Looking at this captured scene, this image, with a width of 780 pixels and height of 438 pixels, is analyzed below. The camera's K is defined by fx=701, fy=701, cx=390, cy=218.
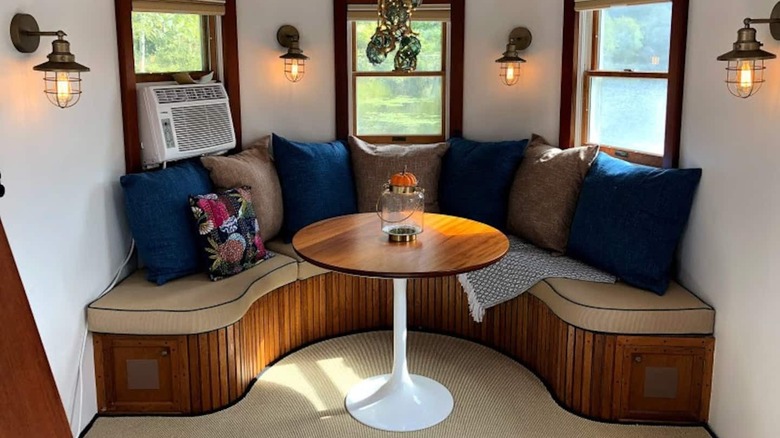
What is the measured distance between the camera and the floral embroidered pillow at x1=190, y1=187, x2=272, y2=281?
10.2ft

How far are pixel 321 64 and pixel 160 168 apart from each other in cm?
116

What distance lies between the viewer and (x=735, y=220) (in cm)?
265

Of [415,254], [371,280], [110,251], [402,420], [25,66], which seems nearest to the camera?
[25,66]

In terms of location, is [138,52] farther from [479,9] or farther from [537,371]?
[537,371]

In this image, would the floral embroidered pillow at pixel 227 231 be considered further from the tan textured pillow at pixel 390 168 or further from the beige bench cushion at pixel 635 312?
the beige bench cushion at pixel 635 312

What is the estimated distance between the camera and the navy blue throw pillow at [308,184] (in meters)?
3.72

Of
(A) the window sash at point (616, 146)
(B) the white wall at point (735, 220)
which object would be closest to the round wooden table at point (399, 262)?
(B) the white wall at point (735, 220)

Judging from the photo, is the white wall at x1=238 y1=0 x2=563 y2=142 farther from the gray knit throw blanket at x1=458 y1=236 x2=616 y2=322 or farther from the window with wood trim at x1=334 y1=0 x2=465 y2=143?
the gray knit throw blanket at x1=458 y1=236 x2=616 y2=322

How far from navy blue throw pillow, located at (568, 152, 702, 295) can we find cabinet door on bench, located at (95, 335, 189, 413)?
1.86m

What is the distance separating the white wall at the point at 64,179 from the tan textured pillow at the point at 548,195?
6.38ft

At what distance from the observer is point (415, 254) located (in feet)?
8.66

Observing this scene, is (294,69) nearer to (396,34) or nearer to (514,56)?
(514,56)

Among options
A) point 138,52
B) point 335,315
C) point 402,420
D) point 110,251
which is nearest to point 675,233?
point 402,420

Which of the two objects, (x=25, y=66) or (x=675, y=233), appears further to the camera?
(x=675, y=233)
